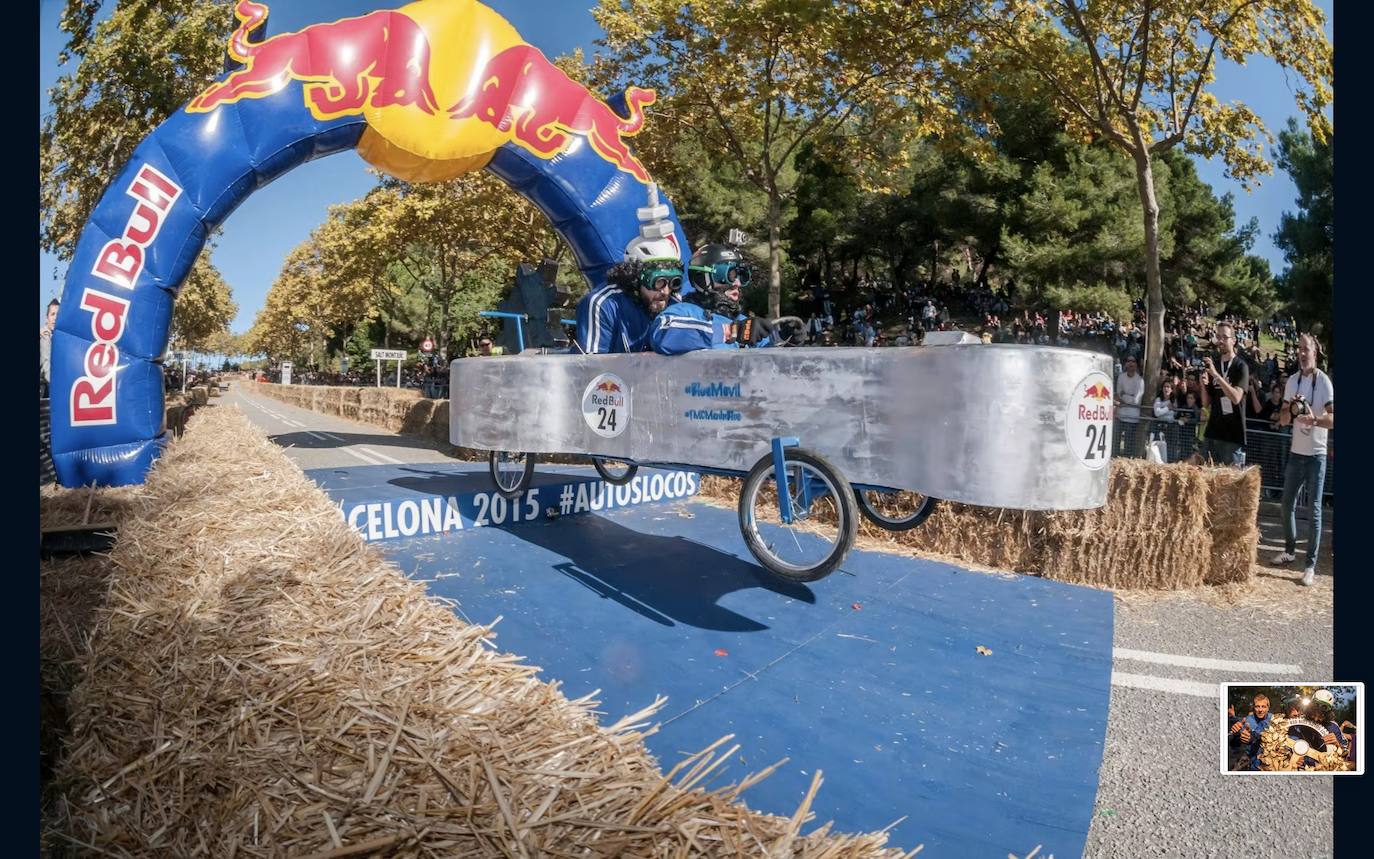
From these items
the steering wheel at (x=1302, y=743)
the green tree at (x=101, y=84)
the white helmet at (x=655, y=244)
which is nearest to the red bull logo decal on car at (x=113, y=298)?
the green tree at (x=101, y=84)

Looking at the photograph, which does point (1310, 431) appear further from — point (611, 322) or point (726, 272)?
point (611, 322)

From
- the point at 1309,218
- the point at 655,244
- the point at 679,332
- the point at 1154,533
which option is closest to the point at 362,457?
the point at 655,244

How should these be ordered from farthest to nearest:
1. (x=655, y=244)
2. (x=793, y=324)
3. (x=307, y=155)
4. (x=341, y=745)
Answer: (x=307, y=155) → (x=655, y=244) → (x=793, y=324) → (x=341, y=745)

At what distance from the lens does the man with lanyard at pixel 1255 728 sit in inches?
130

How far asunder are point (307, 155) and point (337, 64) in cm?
106

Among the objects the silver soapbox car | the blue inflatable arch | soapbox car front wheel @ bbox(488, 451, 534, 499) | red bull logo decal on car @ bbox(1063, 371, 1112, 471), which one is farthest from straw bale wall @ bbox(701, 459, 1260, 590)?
the blue inflatable arch

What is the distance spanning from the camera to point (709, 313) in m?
5.87

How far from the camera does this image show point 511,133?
9.38 meters

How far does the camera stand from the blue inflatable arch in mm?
6945

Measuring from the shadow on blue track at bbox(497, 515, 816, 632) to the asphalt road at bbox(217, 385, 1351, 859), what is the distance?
1778 mm

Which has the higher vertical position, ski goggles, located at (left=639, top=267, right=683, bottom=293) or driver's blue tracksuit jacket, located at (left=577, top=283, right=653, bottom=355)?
ski goggles, located at (left=639, top=267, right=683, bottom=293)

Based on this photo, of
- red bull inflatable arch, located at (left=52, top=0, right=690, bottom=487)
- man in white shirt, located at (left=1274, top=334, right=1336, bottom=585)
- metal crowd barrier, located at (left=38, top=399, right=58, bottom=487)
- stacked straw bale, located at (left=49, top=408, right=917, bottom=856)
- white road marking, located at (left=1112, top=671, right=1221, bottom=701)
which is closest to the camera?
stacked straw bale, located at (left=49, top=408, right=917, bottom=856)

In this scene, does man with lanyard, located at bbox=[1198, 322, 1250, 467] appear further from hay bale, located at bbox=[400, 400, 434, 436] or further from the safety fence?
hay bale, located at bbox=[400, 400, 434, 436]

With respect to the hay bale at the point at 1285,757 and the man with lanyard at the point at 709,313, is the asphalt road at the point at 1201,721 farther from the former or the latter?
the man with lanyard at the point at 709,313
